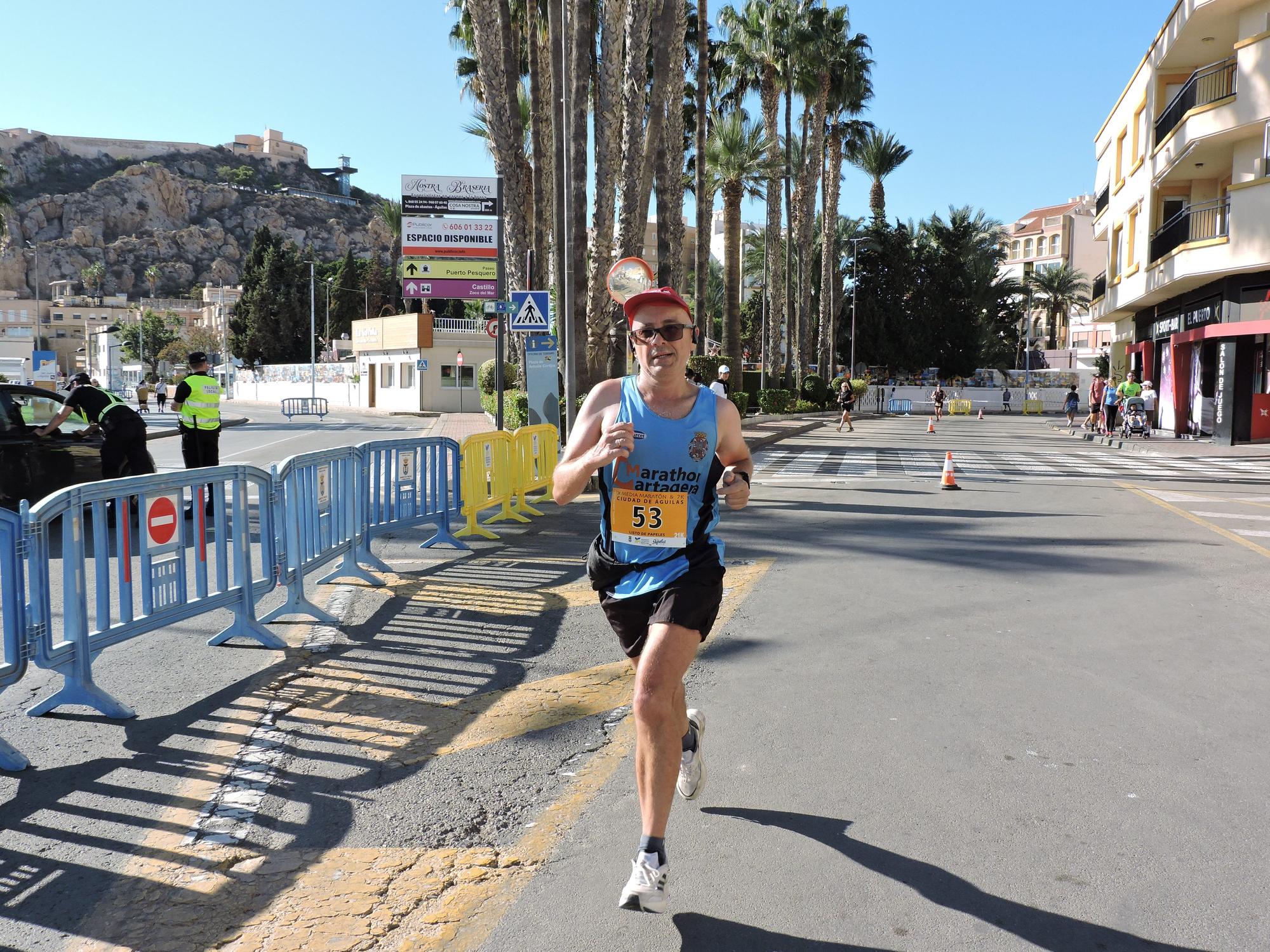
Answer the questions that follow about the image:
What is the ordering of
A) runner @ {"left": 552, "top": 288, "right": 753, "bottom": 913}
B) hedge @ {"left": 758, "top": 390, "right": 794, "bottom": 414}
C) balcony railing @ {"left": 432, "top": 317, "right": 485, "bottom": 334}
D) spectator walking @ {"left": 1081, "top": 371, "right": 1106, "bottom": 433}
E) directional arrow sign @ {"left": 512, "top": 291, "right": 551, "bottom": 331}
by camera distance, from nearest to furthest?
Result: runner @ {"left": 552, "top": 288, "right": 753, "bottom": 913}, directional arrow sign @ {"left": 512, "top": 291, "right": 551, "bottom": 331}, spectator walking @ {"left": 1081, "top": 371, "right": 1106, "bottom": 433}, hedge @ {"left": 758, "top": 390, "right": 794, "bottom": 414}, balcony railing @ {"left": 432, "top": 317, "right": 485, "bottom": 334}

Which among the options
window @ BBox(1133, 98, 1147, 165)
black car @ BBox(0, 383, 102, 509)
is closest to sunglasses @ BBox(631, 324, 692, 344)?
black car @ BBox(0, 383, 102, 509)

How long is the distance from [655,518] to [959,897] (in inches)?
59.0

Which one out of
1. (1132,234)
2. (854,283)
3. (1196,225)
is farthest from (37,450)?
(854,283)

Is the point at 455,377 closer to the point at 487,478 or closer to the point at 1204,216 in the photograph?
the point at 1204,216

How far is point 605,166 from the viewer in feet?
72.1

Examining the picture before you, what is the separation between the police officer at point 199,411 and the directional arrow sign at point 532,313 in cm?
464

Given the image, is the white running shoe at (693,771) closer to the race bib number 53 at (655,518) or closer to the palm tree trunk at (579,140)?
the race bib number 53 at (655,518)

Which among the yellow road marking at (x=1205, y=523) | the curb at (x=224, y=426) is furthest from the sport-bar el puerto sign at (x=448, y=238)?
the curb at (x=224, y=426)

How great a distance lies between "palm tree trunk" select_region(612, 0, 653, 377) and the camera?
21.0 metres

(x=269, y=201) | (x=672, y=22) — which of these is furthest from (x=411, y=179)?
(x=269, y=201)

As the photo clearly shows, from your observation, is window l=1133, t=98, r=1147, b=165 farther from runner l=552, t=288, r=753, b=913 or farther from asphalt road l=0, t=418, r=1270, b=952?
runner l=552, t=288, r=753, b=913

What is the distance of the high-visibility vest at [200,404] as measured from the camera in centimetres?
1166

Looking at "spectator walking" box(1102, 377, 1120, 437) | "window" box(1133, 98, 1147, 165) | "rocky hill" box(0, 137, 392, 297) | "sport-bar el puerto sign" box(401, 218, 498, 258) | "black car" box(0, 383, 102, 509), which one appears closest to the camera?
"black car" box(0, 383, 102, 509)

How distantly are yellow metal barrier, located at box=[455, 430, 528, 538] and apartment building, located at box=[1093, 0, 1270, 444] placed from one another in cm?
2030
